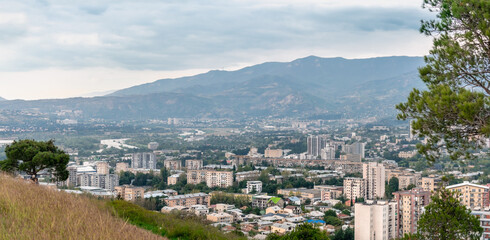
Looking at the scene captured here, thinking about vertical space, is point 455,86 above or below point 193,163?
above

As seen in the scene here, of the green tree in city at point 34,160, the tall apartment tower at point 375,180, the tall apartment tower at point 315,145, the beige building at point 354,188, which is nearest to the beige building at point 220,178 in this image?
the beige building at point 354,188

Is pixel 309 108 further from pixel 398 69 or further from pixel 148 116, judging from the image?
pixel 398 69

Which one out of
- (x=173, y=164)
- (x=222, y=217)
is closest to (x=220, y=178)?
(x=173, y=164)

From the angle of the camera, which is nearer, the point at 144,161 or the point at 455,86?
the point at 455,86

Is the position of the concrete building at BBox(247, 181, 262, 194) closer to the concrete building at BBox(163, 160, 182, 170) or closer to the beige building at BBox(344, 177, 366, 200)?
the beige building at BBox(344, 177, 366, 200)

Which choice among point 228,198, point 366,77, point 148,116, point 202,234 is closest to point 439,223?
point 202,234

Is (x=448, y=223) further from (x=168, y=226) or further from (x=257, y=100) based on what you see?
(x=257, y=100)
